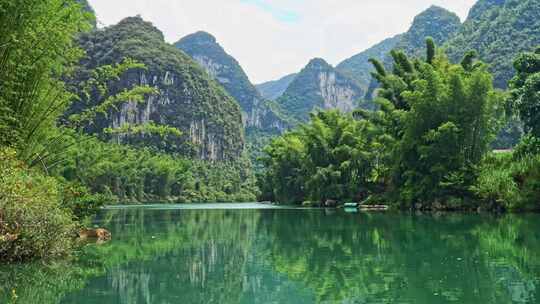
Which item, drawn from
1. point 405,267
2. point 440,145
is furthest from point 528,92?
point 405,267

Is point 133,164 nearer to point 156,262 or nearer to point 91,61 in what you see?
point 91,61

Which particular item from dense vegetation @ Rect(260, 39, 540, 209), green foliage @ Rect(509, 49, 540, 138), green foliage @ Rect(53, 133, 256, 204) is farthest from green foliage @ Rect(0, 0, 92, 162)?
green foliage @ Rect(53, 133, 256, 204)

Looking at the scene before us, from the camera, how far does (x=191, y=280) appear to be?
9094 mm

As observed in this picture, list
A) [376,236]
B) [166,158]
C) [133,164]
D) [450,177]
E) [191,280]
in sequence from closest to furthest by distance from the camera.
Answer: [191,280] → [376,236] → [450,177] → [133,164] → [166,158]

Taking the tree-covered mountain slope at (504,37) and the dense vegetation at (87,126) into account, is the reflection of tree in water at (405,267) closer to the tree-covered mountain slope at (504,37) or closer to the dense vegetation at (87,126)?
the dense vegetation at (87,126)

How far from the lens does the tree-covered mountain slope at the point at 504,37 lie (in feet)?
266

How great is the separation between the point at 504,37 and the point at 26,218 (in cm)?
8771

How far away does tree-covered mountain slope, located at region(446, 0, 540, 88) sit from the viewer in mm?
81062

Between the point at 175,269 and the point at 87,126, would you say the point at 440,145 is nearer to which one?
the point at 175,269

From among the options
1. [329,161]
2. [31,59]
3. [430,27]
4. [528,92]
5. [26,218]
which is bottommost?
[26,218]

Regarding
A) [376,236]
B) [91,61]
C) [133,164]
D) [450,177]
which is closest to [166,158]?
[133,164]

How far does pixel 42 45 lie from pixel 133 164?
2864 inches

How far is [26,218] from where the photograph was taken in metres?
10.1

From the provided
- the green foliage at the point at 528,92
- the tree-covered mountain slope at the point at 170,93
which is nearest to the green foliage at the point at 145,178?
the tree-covered mountain slope at the point at 170,93
